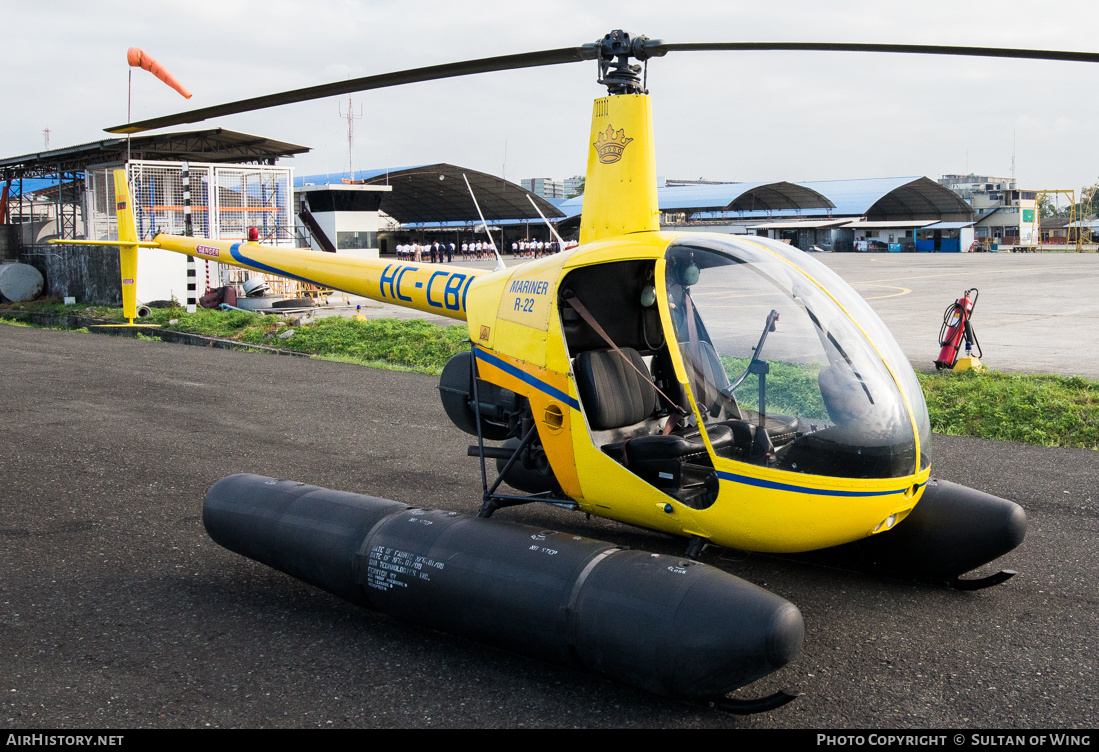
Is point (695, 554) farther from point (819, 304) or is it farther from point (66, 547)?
point (66, 547)

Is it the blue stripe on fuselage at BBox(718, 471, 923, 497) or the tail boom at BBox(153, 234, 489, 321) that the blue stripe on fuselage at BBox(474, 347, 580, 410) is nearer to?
the tail boom at BBox(153, 234, 489, 321)

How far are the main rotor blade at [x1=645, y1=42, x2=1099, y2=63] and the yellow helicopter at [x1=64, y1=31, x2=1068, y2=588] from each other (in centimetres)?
1

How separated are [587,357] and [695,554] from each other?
1290mm

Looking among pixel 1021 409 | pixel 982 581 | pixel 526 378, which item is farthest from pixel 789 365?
pixel 1021 409

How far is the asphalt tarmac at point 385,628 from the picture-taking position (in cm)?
379

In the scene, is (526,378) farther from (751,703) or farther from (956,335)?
(956,335)

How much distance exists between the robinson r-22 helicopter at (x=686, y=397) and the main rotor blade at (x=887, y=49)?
0.04ft

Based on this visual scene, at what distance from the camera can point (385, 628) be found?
4.71 metres

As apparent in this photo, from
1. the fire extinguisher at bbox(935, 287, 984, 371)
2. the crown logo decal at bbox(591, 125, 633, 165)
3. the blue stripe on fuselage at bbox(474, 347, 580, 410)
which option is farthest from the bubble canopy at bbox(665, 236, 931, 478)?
the fire extinguisher at bbox(935, 287, 984, 371)

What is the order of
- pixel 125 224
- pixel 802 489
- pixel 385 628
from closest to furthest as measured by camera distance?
pixel 802 489 → pixel 385 628 → pixel 125 224

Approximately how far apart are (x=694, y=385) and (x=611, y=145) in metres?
1.92

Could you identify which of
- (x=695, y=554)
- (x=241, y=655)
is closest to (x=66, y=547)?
(x=241, y=655)

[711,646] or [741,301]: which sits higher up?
[741,301]
